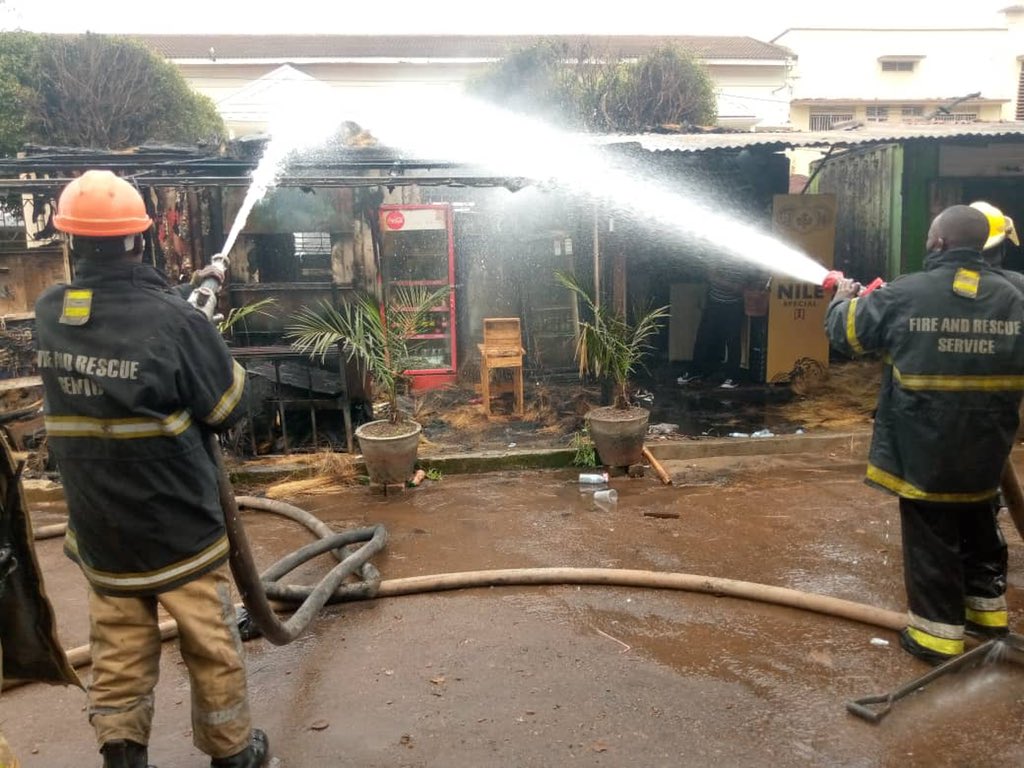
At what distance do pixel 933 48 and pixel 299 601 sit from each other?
33231 mm

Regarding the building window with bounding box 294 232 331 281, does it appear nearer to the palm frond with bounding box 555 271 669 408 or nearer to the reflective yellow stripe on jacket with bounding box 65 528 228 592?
the palm frond with bounding box 555 271 669 408

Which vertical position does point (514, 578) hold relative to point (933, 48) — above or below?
below

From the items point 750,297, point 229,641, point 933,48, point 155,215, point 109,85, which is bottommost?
point 229,641

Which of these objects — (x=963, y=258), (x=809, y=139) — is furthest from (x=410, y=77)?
(x=963, y=258)

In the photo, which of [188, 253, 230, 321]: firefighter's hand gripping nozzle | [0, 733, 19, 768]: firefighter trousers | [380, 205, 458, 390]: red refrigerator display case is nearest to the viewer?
[0, 733, 19, 768]: firefighter trousers

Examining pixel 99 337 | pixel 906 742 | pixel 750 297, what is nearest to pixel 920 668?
pixel 906 742

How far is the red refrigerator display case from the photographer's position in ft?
34.3

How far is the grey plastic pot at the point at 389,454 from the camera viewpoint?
6.43 metres

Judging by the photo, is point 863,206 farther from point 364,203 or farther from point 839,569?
point 839,569

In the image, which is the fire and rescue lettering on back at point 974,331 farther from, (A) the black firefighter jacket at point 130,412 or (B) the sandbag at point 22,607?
(B) the sandbag at point 22,607

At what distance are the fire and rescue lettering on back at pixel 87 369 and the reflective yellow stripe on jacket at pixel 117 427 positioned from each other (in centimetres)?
10

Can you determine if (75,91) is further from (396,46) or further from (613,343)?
(396,46)

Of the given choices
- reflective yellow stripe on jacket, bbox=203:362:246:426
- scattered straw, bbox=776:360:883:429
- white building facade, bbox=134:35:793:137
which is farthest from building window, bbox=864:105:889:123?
reflective yellow stripe on jacket, bbox=203:362:246:426

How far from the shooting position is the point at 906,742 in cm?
307
